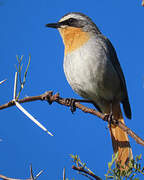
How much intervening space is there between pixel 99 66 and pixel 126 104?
2.62ft

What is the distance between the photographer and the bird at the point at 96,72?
3623 millimetres

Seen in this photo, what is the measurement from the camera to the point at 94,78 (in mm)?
3648

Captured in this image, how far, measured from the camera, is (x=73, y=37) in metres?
4.12

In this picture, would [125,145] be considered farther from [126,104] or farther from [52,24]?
[52,24]

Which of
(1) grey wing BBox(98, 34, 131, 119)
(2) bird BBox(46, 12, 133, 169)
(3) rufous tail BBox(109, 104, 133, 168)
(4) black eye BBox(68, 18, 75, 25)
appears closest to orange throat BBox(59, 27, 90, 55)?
(2) bird BBox(46, 12, 133, 169)

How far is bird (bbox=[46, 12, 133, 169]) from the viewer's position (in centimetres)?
362

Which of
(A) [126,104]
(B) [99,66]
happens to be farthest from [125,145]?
(B) [99,66]

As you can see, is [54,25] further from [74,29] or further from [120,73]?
[120,73]

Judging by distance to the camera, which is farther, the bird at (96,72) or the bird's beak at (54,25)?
the bird's beak at (54,25)

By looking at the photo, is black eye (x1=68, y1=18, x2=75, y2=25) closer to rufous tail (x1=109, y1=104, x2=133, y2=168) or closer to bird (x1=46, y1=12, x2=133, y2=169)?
bird (x1=46, y1=12, x2=133, y2=169)

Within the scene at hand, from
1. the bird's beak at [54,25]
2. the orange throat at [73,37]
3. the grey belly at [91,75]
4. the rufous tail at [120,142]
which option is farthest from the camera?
the bird's beak at [54,25]

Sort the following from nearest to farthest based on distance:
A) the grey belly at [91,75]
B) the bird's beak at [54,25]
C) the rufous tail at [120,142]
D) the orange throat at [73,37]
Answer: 1. the rufous tail at [120,142]
2. the grey belly at [91,75]
3. the orange throat at [73,37]
4. the bird's beak at [54,25]

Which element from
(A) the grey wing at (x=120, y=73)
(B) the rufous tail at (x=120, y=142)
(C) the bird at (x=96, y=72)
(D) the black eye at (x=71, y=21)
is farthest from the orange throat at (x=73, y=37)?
(B) the rufous tail at (x=120, y=142)

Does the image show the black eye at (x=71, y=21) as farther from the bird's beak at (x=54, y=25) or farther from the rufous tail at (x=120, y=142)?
the rufous tail at (x=120, y=142)
